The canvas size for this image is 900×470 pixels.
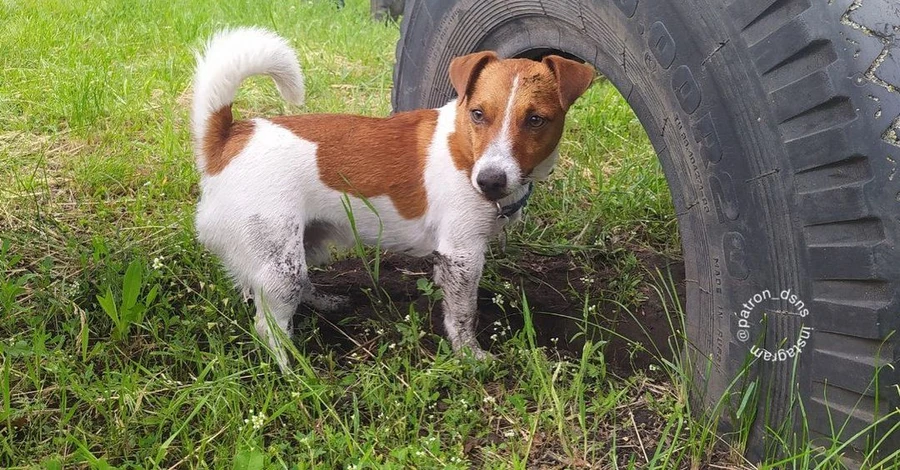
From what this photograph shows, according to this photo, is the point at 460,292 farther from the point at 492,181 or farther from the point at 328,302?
the point at 328,302

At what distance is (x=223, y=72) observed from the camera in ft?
9.00

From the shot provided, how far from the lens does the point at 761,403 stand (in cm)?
206

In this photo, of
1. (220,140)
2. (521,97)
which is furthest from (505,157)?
(220,140)

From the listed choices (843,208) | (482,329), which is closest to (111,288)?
(482,329)

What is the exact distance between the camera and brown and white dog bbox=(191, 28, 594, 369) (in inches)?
105

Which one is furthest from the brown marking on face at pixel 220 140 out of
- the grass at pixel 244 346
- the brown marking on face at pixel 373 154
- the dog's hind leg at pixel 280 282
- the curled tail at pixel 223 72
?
the grass at pixel 244 346

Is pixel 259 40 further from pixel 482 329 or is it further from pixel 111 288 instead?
pixel 482 329

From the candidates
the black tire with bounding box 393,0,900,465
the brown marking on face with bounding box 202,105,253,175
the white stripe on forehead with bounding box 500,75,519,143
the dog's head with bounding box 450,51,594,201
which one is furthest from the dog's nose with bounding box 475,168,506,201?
the brown marking on face with bounding box 202,105,253,175

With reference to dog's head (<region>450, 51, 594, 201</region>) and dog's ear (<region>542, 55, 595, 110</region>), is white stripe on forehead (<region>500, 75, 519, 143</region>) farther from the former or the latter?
dog's ear (<region>542, 55, 595, 110</region>)

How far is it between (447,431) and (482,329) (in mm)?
734

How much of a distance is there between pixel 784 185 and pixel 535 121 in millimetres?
966

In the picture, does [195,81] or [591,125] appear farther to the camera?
[591,125]

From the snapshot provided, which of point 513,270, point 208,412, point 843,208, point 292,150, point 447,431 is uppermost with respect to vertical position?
point 843,208

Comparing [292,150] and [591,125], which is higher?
[591,125]
